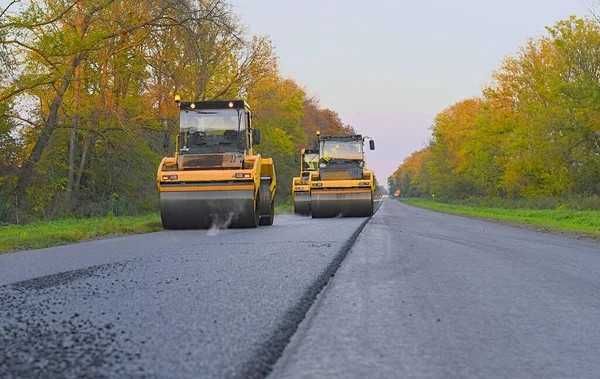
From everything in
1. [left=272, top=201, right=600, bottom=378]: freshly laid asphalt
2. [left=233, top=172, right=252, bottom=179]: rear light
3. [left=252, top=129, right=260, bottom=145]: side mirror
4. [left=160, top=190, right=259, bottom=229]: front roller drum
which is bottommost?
[left=272, top=201, right=600, bottom=378]: freshly laid asphalt

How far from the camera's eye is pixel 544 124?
126 ft

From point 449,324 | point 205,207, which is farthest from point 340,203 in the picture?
point 449,324

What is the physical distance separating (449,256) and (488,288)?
2.70 metres

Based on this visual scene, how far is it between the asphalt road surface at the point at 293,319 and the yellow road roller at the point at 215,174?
24.9 ft

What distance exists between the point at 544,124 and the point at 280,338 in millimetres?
38607

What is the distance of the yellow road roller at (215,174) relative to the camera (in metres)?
14.6

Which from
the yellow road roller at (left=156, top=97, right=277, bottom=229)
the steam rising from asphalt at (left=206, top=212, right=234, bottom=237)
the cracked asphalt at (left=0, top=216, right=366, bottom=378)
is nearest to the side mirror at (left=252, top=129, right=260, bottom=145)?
the yellow road roller at (left=156, top=97, right=277, bottom=229)

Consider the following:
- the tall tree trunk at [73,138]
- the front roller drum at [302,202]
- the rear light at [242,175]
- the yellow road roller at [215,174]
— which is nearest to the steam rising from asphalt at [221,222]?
the yellow road roller at [215,174]

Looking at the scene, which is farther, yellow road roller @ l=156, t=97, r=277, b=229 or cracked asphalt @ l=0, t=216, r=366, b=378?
yellow road roller @ l=156, t=97, r=277, b=229

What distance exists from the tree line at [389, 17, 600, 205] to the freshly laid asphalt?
32814mm

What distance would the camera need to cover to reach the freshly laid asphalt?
9.34 ft

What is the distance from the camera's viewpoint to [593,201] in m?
32.6

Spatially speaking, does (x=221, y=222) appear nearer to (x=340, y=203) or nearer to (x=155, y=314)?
(x=340, y=203)

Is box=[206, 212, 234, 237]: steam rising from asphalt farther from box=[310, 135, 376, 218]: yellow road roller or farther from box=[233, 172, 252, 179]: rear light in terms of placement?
box=[310, 135, 376, 218]: yellow road roller
